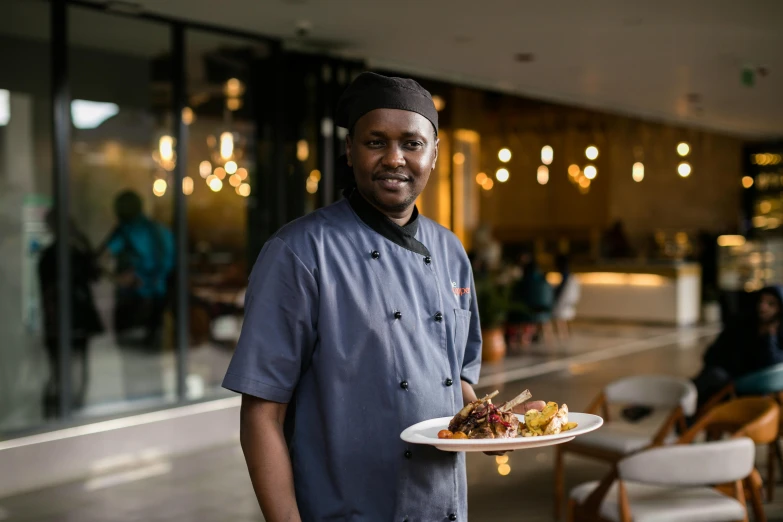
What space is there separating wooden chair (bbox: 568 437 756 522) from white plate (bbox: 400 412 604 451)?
1634mm

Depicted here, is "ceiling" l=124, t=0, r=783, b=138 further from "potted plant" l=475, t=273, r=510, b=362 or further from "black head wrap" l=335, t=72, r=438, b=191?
"black head wrap" l=335, t=72, r=438, b=191

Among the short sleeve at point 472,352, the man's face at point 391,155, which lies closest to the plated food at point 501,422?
the short sleeve at point 472,352

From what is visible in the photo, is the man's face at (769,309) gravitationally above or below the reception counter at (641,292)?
above

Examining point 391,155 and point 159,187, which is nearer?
point 391,155

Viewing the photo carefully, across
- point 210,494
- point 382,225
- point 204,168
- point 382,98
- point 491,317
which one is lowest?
point 210,494

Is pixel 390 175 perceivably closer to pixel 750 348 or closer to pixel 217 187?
pixel 750 348

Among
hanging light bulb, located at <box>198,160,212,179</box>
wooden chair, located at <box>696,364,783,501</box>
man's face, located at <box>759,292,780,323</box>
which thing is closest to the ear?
wooden chair, located at <box>696,364,783,501</box>

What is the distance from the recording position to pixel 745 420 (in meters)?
3.86

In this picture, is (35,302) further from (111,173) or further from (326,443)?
(326,443)

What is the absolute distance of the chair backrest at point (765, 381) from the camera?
4.76m

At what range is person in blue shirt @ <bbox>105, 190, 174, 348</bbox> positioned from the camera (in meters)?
6.10

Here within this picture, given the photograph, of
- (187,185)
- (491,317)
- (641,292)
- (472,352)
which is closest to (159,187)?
(187,185)

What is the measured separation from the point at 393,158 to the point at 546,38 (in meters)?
6.10

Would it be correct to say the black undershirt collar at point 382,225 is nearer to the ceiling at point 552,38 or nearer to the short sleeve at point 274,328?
the short sleeve at point 274,328
